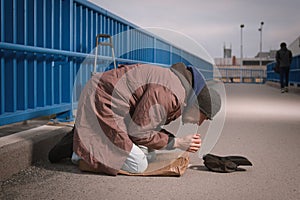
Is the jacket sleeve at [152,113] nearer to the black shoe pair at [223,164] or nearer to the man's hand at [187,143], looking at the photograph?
the man's hand at [187,143]

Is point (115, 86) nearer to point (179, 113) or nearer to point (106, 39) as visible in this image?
point (179, 113)

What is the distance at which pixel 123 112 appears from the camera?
3074mm

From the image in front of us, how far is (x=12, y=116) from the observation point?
3.54 meters

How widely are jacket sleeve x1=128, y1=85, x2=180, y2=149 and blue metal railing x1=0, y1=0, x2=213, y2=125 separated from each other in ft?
4.32

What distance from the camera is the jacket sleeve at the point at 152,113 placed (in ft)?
9.22

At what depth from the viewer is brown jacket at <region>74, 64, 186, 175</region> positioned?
2848 mm

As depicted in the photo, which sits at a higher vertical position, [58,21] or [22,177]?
[58,21]

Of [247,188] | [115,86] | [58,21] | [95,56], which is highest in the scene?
[58,21]

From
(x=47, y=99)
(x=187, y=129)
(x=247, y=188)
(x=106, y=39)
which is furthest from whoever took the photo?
(x=106, y=39)

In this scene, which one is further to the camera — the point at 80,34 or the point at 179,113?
the point at 80,34

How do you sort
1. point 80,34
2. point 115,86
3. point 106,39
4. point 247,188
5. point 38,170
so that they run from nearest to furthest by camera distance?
point 247,188 → point 115,86 → point 38,170 → point 80,34 → point 106,39

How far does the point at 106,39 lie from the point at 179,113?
4.36 metres

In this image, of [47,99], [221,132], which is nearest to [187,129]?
[221,132]

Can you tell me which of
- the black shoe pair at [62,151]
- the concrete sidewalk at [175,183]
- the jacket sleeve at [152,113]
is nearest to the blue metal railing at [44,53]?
the black shoe pair at [62,151]
